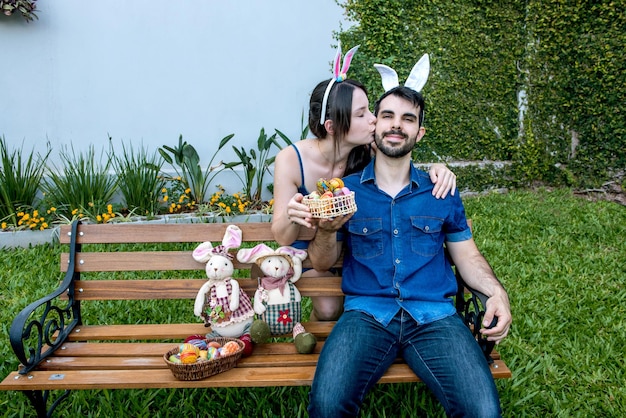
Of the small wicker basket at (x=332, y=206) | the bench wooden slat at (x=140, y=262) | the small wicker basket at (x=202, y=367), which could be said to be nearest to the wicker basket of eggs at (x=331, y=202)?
the small wicker basket at (x=332, y=206)

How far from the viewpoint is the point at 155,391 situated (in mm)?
2947

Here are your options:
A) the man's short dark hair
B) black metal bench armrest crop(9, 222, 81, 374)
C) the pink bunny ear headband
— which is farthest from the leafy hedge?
black metal bench armrest crop(9, 222, 81, 374)

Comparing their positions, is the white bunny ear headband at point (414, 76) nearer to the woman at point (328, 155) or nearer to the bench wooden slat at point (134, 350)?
the woman at point (328, 155)

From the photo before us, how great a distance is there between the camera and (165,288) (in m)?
2.88

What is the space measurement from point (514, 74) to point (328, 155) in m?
5.22

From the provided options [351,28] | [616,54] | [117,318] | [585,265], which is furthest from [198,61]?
[616,54]

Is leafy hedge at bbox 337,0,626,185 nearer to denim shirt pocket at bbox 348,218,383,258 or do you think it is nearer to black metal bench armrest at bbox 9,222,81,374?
denim shirt pocket at bbox 348,218,383,258

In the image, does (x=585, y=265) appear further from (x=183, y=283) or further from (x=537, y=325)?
(x=183, y=283)

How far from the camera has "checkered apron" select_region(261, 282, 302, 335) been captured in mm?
2758

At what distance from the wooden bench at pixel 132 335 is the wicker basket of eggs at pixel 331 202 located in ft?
2.13

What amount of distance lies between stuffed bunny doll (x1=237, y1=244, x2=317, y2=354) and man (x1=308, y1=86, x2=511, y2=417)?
0.14 metres

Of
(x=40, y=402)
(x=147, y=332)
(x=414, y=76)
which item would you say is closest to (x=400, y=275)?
(x=414, y=76)

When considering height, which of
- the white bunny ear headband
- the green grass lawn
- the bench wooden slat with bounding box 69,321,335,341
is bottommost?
the green grass lawn

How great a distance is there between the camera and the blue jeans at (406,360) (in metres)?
2.10
